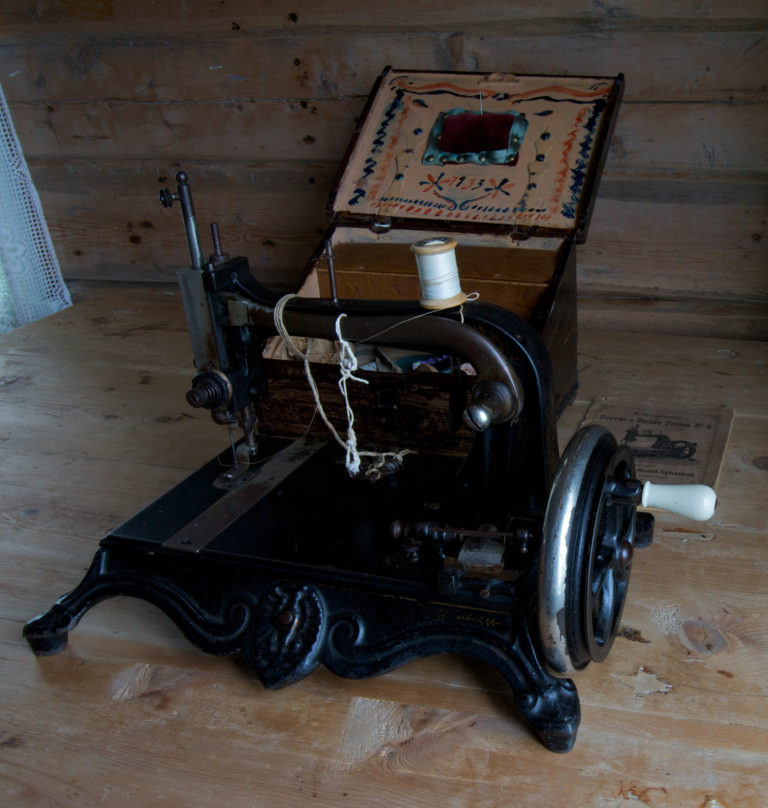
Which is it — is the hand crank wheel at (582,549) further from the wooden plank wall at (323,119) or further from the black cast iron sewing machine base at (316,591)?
the wooden plank wall at (323,119)

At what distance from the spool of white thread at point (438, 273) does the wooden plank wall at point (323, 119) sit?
1528 millimetres

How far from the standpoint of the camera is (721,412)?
7.12 ft

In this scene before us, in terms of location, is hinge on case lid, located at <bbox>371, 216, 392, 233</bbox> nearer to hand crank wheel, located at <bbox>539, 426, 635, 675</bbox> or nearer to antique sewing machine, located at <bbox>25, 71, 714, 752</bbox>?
antique sewing machine, located at <bbox>25, 71, 714, 752</bbox>

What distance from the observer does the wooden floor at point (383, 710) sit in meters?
1.20

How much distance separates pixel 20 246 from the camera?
324 centimetres

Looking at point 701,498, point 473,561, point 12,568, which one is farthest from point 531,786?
point 12,568

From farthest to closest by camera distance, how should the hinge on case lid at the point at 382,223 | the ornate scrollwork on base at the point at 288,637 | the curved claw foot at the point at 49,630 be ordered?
the hinge on case lid at the point at 382,223 → the curved claw foot at the point at 49,630 → the ornate scrollwork on base at the point at 288,637

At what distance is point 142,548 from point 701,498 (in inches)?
34.4

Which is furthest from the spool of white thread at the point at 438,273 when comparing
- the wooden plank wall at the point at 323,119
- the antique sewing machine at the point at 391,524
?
the wooden plank wall at the point at 323,119

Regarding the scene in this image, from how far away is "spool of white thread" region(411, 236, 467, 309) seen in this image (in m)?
1.23

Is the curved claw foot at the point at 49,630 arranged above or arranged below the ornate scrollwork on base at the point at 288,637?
below

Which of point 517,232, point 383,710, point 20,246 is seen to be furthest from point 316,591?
point 20,246

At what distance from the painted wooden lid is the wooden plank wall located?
19 cm

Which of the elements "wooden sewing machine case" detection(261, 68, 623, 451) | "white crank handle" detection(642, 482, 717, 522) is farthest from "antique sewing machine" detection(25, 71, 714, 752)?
"wooden sewing machine case" detection(261, 68, 623, 451)
